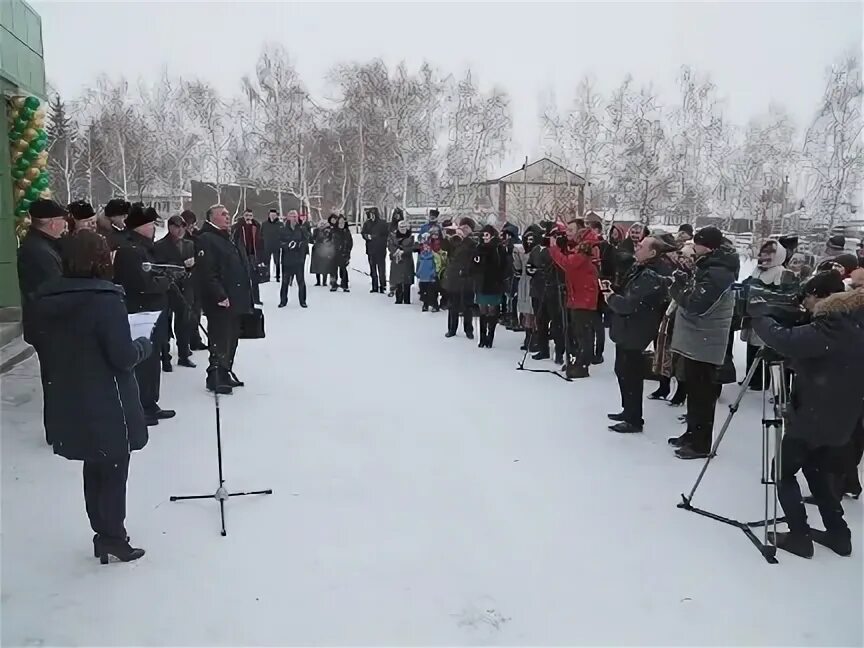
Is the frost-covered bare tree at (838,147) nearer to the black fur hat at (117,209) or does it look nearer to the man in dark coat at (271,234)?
the man in dark coat at (271,234)

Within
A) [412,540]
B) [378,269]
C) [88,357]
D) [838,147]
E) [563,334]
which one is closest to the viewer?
[88,357]

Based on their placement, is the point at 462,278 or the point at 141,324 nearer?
the point at 141,324

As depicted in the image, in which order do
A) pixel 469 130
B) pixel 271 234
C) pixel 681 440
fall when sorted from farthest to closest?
pixel 469 130 < pixel 271 234 < pixel 681 440

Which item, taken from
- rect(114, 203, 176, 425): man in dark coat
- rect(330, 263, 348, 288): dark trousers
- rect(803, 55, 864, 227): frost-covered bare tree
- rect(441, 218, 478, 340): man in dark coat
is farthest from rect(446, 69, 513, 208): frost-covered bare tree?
rect(114, 203, 176, 425): man in dark coat

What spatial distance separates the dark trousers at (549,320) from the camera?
8.62m

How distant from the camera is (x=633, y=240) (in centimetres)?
903

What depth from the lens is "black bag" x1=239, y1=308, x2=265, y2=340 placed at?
7.02m

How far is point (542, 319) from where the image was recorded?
29.4 ft

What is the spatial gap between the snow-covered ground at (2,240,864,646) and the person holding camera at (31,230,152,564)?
0.74 m

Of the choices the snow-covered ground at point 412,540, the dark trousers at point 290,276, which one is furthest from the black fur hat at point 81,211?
the dark trousers at point 290,276

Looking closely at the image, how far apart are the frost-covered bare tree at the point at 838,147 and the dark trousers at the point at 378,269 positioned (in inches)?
592

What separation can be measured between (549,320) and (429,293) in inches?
168

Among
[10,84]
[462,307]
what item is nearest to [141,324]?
[10,84]

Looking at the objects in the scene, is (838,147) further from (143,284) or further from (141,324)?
(141,324)
